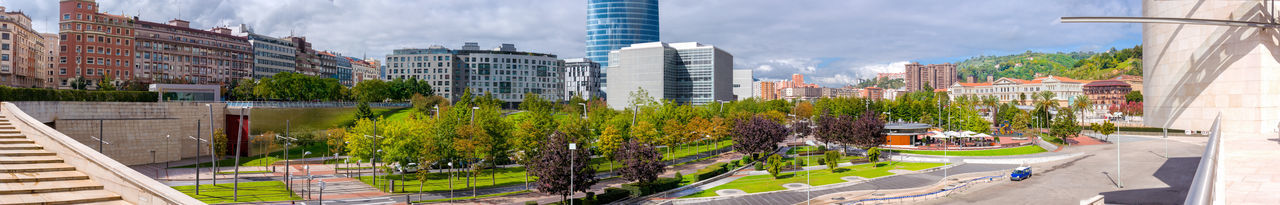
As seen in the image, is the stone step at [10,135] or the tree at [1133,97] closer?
the stone step at [10,135]

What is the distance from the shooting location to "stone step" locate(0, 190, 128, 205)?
36.3 ft

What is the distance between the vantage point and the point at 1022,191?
37188mm

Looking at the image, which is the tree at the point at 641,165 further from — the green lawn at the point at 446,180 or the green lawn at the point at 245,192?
the green lawn at the point at 245,192

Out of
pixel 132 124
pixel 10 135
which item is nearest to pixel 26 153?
pixel 10 135

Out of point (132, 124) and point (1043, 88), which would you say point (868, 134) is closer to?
point (132, 124)

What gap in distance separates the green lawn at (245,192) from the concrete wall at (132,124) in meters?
8.08

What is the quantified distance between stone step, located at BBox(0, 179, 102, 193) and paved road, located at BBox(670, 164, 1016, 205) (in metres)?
29.1

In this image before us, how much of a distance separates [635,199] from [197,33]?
11625cm

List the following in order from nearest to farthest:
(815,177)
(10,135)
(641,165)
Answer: (10,135) < (641,165) < (815,177)

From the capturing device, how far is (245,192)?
1641 inches

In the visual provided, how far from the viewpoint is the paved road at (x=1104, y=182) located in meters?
33.2

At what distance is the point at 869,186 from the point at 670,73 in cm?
12674

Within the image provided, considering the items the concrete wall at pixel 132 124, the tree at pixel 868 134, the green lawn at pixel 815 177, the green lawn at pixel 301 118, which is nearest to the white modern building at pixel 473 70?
the green lawn at pixel 301 118

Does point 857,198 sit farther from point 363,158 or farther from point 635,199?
point 363,158
